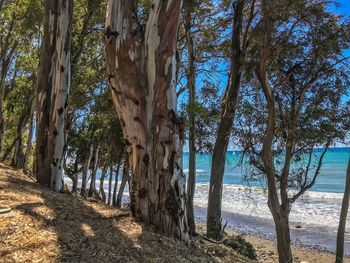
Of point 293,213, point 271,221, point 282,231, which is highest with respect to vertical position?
point 282,231

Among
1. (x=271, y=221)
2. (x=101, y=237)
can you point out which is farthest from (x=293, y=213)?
(x=101, y=237)

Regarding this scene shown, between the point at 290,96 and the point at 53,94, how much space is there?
20.5 feet

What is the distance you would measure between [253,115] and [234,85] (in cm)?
118

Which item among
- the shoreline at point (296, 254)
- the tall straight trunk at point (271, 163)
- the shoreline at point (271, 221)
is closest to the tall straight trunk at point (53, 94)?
the tall straight trunk at point (271, 163)

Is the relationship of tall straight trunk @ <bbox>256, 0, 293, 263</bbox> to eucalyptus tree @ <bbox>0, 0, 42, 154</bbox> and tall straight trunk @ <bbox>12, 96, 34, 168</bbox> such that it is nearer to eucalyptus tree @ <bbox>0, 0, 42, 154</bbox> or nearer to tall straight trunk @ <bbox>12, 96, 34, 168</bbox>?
eucalyptus tree @ <bbox>0, 0, 42, 154</bbox>

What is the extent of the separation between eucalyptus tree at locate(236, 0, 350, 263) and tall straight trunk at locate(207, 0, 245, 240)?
442mm

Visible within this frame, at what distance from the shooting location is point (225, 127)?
37.2 ft

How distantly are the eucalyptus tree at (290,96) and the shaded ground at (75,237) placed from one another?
5.45 metres

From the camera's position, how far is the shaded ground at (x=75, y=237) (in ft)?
13.3

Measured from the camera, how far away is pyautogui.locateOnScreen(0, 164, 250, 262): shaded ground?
13.3 ft

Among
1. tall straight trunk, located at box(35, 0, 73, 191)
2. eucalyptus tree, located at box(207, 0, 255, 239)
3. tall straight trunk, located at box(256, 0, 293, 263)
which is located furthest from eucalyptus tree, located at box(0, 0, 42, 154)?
tall straight trunk, located at box(256, 0, 293, 263)

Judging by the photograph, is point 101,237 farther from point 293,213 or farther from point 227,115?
point 293,213

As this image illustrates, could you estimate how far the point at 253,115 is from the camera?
12.0m

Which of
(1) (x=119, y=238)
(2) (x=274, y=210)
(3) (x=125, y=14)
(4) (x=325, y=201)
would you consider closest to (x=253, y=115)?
(2) (x=274, y=210)
